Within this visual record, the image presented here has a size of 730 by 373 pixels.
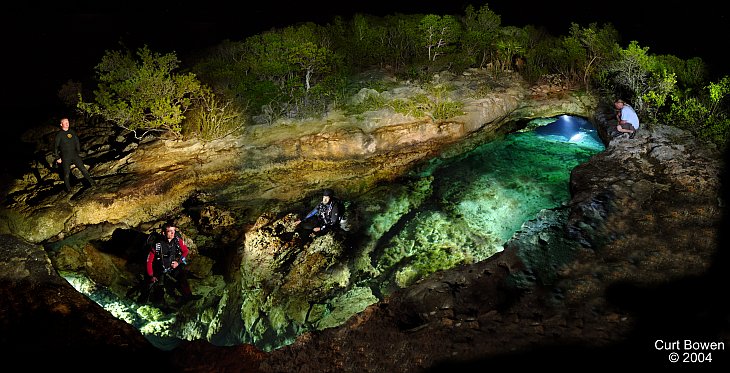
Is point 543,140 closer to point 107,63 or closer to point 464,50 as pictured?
point 464,50

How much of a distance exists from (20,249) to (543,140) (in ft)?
38.8

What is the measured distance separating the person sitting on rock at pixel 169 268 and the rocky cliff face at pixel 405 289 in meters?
0.36

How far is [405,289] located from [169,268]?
451 cm

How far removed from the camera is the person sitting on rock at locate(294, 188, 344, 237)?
8.09 meters

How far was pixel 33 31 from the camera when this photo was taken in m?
15.9

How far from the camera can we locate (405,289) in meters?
5.44

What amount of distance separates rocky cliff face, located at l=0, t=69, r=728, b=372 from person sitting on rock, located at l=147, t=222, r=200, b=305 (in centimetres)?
36

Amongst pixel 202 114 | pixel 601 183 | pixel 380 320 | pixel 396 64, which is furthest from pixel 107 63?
pixel 601 183

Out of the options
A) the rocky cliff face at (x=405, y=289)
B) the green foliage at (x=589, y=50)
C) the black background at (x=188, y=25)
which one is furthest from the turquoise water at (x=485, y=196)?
the black background at (x=188, y=25)

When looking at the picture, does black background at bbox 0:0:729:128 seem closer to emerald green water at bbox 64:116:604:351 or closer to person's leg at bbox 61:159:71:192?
person's leg at bbox 61:159:71:192

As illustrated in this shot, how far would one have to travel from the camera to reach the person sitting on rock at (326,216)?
26.6 ft

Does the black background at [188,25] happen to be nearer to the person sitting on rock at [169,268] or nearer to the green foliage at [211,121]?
the green foliage at [211,121]

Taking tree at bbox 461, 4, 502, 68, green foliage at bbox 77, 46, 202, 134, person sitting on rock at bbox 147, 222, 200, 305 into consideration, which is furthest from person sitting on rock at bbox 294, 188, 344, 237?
tree at bbox 461, 4, 502, 68

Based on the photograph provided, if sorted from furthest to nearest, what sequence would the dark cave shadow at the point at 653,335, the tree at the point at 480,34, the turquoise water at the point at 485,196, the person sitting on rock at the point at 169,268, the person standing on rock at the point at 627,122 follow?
1. the tree at the point at 480,34
2. the person standing on rock at the point at 627,122
3. the turquoise water at the point at 485,196
4. the person sitting on rock at the point at 169,268
5. the dark cave shadow at the point at 653,335
